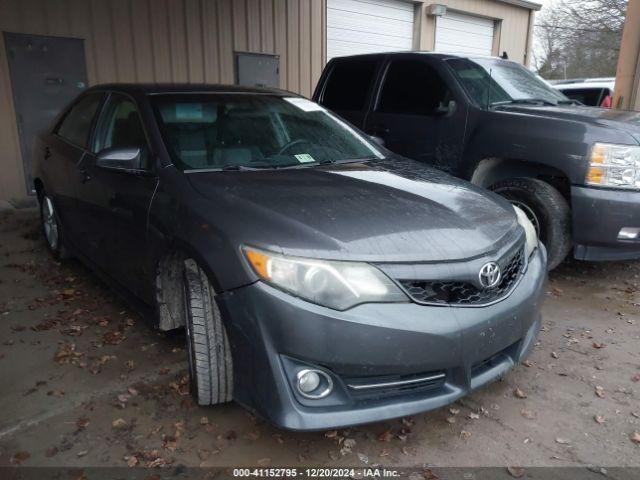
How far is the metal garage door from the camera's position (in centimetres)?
1044

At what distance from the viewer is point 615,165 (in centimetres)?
374

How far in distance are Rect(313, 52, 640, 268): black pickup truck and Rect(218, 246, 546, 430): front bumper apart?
224 centimetres

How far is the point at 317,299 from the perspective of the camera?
196 cm

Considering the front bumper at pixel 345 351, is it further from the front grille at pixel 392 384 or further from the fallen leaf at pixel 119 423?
the fallen leaf at pixel 119 423

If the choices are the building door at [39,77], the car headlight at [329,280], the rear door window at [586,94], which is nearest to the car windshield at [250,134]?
the car headlight at [329,280]

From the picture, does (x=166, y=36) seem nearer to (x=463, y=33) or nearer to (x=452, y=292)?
(x=452, y=292)

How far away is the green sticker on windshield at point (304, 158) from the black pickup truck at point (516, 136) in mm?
1965

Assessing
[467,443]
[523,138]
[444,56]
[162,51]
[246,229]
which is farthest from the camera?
[162,51]

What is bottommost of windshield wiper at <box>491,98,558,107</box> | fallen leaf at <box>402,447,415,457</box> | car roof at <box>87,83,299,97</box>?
fallen leaf at <box>402,447,415,457</box>

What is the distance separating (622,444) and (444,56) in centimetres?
380

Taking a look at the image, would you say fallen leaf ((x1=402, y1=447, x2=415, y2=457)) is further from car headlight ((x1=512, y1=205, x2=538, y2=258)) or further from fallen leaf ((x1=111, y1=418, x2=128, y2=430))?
fallen leaf ((x1=111, y1=418, x2=128, y2=430))

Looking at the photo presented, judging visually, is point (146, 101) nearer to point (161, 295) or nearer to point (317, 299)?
point (161, 295)

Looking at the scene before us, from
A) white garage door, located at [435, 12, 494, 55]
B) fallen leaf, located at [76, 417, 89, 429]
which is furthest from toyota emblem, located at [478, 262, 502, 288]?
white garage door, located at [435, 12, 494, 55]

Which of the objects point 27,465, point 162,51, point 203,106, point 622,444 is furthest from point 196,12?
point 622,444
